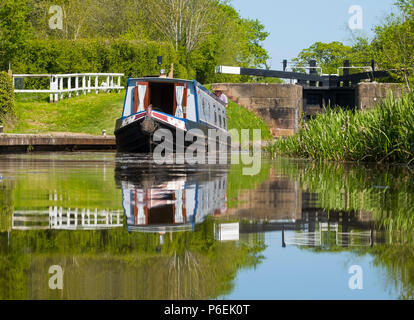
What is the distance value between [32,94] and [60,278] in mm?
33188

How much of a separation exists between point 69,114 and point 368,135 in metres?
20.9

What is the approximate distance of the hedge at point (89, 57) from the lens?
120 feet

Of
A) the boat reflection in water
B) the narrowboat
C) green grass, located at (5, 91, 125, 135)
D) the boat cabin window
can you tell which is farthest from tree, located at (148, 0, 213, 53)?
the boat reflection in water

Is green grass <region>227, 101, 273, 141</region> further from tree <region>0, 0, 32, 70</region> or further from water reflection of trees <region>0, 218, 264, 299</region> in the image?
water reflection of trees <region>0, 218, 264, 299</region>

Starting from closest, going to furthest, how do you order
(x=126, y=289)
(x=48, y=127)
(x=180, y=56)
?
(x=126, y=289), (x=48, y=127), (x=180, y=56)

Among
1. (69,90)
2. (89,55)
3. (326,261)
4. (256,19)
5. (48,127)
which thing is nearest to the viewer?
(326,261)

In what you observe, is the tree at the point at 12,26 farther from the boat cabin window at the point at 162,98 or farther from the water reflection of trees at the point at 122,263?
the water reflection of trees at the point at 122,263

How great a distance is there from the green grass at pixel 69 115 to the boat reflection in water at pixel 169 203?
21778 mm

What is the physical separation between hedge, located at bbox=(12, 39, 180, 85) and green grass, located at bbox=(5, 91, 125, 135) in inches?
139

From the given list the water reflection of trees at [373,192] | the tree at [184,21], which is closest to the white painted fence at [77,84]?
the tree at [184,21]

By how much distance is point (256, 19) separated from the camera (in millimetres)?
81625

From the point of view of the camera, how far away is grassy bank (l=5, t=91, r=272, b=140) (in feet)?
96.6
